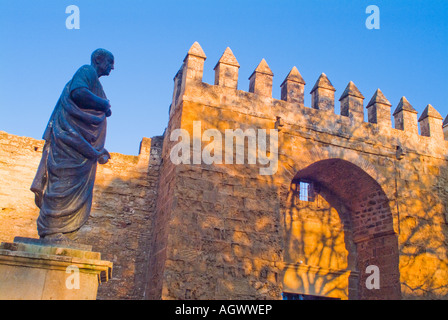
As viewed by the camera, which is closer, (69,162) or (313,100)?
(69,162)

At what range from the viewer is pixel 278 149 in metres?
8.52

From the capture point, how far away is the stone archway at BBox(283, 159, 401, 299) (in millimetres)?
8906

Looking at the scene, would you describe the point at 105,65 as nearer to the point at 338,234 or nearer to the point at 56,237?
the point at 56,237

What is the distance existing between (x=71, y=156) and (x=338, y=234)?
668cm

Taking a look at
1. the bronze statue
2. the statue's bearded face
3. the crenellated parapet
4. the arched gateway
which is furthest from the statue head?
the crenellated parapet

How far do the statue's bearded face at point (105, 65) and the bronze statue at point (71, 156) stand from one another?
0.12 m

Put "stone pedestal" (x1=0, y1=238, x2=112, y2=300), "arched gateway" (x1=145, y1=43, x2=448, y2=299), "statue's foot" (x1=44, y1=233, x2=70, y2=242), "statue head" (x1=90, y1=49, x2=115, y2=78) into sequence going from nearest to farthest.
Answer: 1. "stone pedestal" (x1=0, y1=238, x2=112, y2=300)
2. "statue's foot" (x1=44, y1=233, x2=70, y2=242)
3. "statue head" (x1=90, y1=49, x2=115, y2=78)
4. "arched gateway" (x1=145, y1=43, x2=448, y2=299)

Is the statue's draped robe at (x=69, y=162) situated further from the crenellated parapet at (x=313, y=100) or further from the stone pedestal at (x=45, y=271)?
the crenellated parapet at (x=313, y=100)

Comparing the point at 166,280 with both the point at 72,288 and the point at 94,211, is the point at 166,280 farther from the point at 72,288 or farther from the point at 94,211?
the point at 72,288

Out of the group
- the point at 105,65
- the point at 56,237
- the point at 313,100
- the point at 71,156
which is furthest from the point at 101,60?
the point at 313,100

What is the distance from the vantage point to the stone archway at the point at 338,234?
29.2 feet

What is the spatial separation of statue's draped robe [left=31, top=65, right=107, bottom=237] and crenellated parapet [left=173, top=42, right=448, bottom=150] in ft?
13.0

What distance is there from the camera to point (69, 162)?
430cm

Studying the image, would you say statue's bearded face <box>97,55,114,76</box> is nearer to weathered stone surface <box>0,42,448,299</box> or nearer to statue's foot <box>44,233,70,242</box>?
statue's foot <box>44,233,70,242</box>
